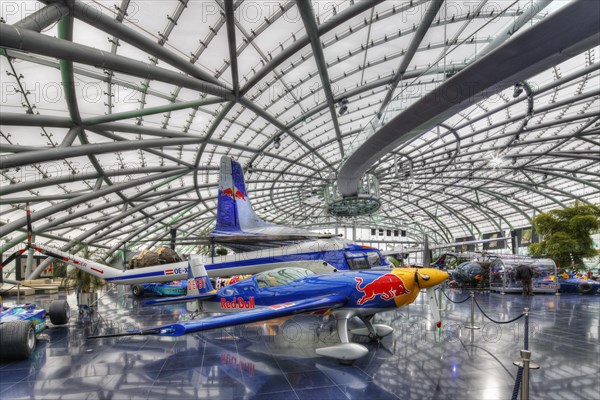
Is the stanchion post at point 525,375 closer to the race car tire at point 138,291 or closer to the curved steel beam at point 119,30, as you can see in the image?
the curved steel beam at point 119,30

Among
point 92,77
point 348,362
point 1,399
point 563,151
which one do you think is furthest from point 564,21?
point 563,151

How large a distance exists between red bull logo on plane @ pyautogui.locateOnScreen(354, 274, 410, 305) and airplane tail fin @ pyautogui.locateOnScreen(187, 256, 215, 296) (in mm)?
5636

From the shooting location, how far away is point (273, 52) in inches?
649

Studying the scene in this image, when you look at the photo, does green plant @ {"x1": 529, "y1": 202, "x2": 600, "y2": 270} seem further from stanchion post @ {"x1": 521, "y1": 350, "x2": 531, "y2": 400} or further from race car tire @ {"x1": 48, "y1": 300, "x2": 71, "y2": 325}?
race car tire @ {"x1": 48, "y1": 300, "x2": 71, "y2": 325}

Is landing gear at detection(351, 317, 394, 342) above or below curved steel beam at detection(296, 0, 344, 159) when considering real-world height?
below

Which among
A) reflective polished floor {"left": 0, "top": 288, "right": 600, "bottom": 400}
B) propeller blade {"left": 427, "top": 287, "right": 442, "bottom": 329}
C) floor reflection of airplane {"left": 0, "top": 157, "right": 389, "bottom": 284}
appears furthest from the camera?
floor reflection of airplane {"left": 0, "top": 157, "right": 389, "bottom": 284}

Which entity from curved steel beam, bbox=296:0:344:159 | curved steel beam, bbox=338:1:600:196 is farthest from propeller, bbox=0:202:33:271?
curved steel beam, bbox=338:1:600:196

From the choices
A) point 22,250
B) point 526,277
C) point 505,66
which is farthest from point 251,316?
point 526,277

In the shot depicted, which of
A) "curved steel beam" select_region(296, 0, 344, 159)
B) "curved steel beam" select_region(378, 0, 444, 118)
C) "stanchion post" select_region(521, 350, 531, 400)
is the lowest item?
"stanchion post" select_region(521, 350, 531, 400)

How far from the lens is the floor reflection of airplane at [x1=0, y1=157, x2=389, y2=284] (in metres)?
15.6

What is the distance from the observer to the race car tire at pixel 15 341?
311 inches

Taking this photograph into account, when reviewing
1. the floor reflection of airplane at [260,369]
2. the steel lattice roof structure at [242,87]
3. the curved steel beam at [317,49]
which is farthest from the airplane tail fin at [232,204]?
the floor reflection of airplane at [260,369]

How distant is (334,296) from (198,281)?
17.7 feet

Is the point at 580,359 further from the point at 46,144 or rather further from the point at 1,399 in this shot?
the point at 46,144
